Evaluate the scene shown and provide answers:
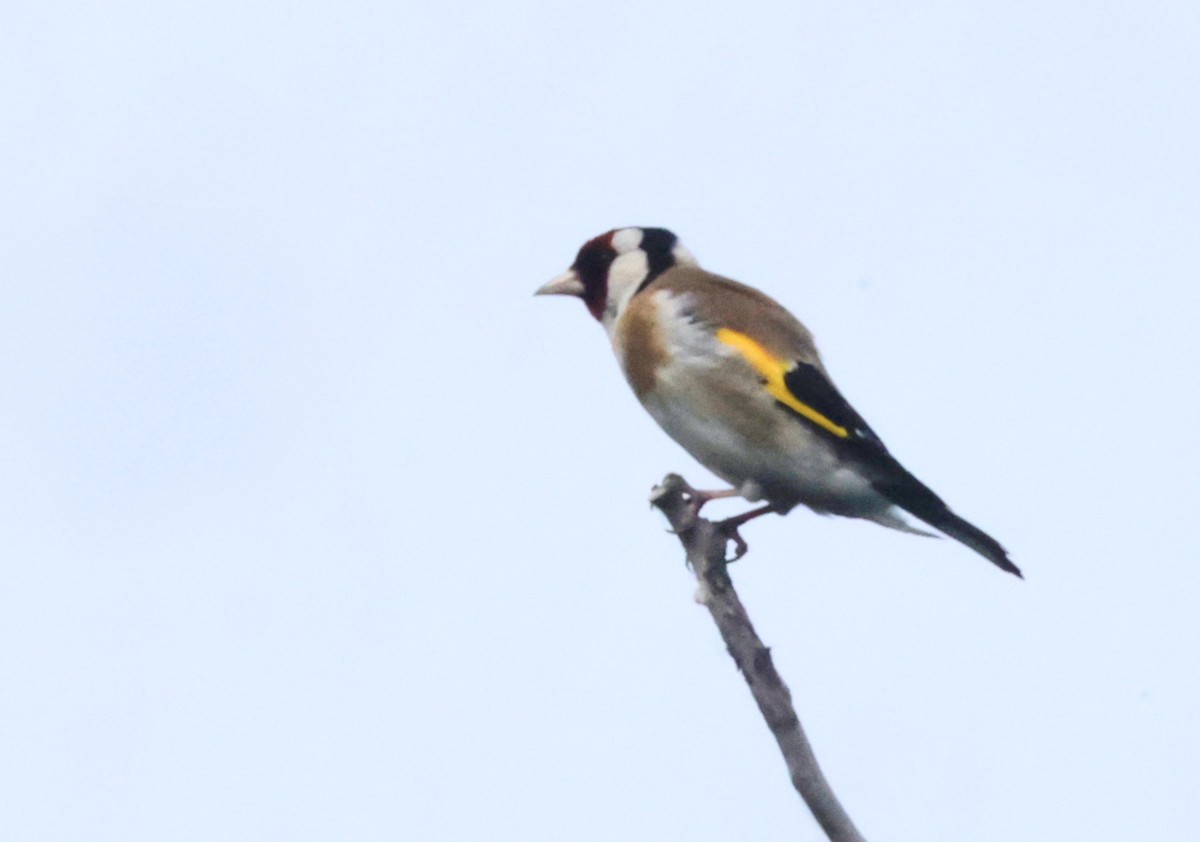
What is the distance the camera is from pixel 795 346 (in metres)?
8.12

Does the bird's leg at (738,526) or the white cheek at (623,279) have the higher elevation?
the white cheek at (623,279)

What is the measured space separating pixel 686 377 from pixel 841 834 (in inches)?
116

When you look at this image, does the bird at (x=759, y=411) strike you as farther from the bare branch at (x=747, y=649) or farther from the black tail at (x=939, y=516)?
the bare branch at (x=747, y=649)

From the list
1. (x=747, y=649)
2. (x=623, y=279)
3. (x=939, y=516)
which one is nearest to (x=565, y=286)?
(x=623, y=279)

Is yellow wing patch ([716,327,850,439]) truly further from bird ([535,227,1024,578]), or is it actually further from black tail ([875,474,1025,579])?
black tail ([875,474,1025,579])

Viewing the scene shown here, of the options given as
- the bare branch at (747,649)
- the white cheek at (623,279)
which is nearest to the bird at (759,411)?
the bare branch at (747,649)

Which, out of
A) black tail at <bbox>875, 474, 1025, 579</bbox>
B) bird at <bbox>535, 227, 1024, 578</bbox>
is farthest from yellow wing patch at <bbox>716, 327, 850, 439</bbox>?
black tail at <bbox>875, 474, 1025, 579</bbox>

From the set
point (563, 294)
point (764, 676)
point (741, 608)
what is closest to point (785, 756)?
point (764, 676)

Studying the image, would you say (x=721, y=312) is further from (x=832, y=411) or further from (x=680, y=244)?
(x=680, y=244)

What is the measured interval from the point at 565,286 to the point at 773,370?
205 cm

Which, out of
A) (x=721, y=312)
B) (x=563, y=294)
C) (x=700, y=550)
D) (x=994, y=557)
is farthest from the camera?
(x=563, y=294)

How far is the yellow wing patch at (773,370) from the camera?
299 inches

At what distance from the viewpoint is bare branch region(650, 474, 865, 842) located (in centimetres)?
541

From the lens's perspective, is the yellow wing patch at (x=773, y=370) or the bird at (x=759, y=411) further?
the yellow wing patch at (x=773, y=370)
